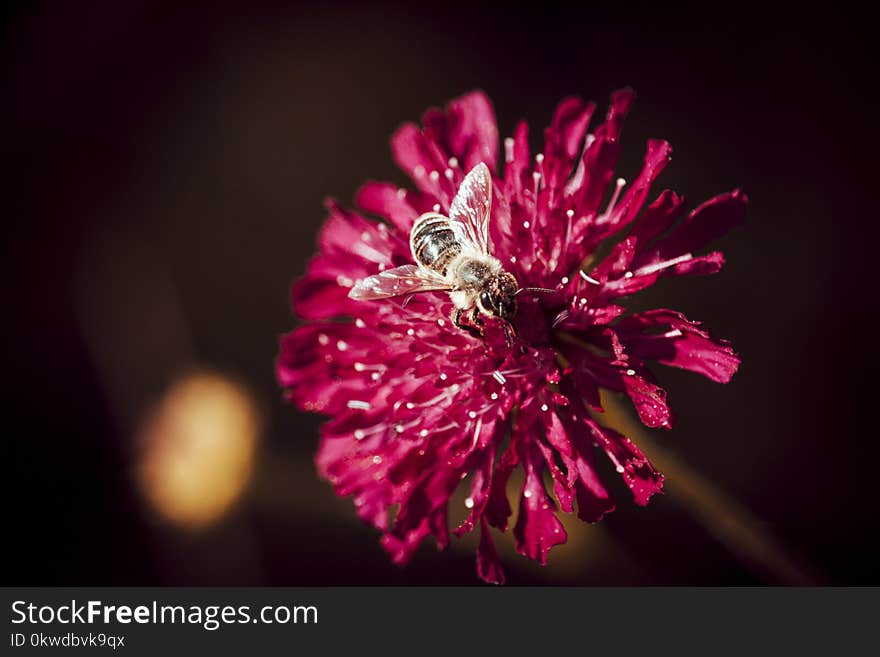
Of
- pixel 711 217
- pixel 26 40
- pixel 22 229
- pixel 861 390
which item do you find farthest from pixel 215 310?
pixel 861 390

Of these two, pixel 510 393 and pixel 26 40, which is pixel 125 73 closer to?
pixel 26 40

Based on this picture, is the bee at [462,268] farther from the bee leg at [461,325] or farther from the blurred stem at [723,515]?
the blurred stem at [723,515]

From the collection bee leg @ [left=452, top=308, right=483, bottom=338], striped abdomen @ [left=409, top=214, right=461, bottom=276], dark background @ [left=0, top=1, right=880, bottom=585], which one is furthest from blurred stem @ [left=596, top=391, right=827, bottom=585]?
striped abdomen @ [left=409, top=214, right=461, bottom=276]

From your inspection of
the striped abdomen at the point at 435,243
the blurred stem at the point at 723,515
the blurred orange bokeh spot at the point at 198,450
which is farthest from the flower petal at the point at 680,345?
the blurred orange bokeh spot at the point at 198,450

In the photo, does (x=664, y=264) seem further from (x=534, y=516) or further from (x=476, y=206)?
(x=534, y=516)

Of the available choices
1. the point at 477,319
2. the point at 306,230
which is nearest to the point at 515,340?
the point at 477,319

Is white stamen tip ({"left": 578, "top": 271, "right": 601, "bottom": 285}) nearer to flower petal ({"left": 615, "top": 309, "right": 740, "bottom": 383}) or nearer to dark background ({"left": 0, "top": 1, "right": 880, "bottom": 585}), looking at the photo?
flower petal ({"left": 615, "top": 309, "right": 740, "bottom": 383})
